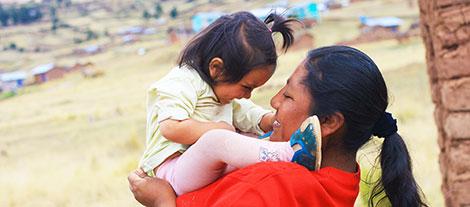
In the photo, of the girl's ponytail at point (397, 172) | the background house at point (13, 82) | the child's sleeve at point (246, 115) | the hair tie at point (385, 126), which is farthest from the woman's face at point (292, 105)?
the background house at point (13, 82)

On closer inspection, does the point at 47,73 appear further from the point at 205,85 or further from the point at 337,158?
the point at 337,158

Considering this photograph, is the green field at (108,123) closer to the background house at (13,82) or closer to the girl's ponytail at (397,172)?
the girl's ponytail at (397,172)

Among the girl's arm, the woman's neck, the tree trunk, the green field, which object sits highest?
the girl's arm

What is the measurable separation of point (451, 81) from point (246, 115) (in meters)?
2.18

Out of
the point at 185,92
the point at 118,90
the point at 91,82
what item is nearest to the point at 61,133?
the point at 118,90

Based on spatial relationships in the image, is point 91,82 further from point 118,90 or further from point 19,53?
point 19,53

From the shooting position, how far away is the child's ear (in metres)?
2.97

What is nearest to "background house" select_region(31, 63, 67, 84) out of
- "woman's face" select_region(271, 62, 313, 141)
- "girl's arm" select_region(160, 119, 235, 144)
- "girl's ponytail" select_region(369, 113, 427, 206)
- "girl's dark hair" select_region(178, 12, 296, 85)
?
"girl's dark hair" select_region(178, 12, 296, 85)

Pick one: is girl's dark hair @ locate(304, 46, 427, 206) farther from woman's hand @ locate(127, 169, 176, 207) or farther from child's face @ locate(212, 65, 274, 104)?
woman's hand @ locate(127, 169, 176, 207)

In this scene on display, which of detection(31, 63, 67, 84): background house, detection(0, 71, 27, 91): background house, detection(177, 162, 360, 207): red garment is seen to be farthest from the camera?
detection(0, 71, 27, 91): background house

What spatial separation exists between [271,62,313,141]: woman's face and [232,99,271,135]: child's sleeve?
62 cm

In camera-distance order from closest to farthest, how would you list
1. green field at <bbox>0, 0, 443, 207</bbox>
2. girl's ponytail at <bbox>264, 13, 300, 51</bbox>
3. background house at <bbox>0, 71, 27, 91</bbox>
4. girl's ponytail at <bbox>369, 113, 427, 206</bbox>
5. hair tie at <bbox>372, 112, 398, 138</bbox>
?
hair tie at <bbox>372, 112, 398, 138</bbox>
girl's ponytail at <bbox>369, 113, 427, 206</bbox>
girl's ponytail at <bbox>264, 13, 300, 51</bbox>
green field at <bbox>0, 0, 443, 207</bbox>
background house at <bbox>0, 71, 27, 91</bbox>

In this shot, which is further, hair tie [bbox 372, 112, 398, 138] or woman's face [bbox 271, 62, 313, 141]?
hair tie [bbox 372, 112, 398, 138]

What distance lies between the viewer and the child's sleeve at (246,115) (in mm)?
3262
